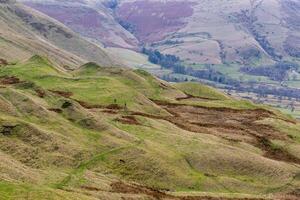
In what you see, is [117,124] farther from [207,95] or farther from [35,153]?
[207,95]

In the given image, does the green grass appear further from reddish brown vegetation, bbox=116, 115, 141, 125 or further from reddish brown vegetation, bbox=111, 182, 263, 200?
reddish brown vegetation, bbox=111, 182, 263, 200

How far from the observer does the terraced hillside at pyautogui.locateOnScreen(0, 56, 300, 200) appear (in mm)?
68625

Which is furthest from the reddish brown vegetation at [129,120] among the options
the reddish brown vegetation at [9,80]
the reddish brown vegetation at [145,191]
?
the reddish brown vegetation at [9,80]

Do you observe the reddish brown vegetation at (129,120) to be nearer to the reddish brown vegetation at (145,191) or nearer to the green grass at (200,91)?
the reddish brown vegetation at (145,191)

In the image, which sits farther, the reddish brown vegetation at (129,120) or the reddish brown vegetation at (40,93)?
the reddish brown vegetation at (40,93)

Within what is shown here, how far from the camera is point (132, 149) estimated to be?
82.5m

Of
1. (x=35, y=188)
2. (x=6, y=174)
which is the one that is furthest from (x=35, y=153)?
(x=35, y=188)

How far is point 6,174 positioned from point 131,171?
22.6 m

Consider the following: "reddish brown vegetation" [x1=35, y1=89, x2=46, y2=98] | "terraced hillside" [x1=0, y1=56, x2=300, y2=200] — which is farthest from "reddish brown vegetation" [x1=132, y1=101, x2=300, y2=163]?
"reddish brown vegetation" [x1=35, y1=89, x2=46, y2=98]

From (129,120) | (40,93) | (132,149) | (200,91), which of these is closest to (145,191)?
(132,149)

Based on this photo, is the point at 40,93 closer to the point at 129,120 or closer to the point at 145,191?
the point at 129,120

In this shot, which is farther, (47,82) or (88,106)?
(47,82)

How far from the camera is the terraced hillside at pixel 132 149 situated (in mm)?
68625

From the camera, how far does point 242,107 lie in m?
136
